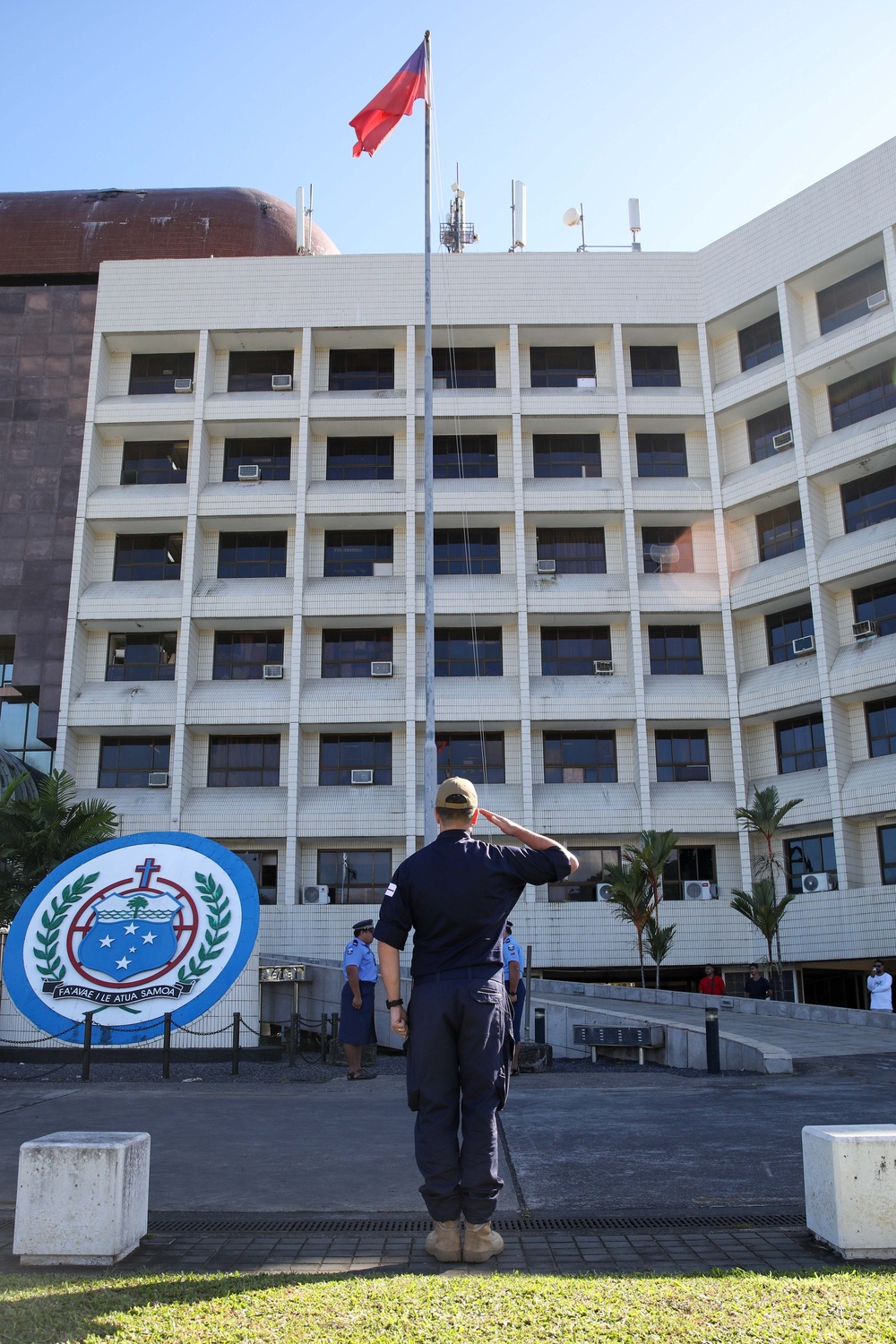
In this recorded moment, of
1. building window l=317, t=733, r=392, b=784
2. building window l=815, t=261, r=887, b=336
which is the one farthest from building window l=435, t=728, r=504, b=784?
building window l=815, t=261, r=887, b=336

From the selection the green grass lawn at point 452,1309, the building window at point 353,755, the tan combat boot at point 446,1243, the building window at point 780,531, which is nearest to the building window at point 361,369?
the building window at point 353,755

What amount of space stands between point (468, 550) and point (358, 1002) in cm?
2330

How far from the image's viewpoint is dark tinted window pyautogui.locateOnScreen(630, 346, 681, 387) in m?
35.8

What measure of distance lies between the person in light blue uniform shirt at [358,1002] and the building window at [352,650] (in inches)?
841

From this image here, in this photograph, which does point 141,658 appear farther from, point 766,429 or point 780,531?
point 766,429

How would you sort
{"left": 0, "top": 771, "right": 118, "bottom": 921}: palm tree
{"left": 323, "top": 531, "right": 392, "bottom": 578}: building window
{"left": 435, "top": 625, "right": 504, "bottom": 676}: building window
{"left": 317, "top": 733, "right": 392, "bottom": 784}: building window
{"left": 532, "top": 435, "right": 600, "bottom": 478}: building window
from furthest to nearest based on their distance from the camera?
{"left": 532, "top": 435, "right": 600, "bottom": 478}: building window, {"left": 323, "top": 531, "right": 392, "bottom": 578}: building window, {"left": 435, "top": 625, "right": 504, "bottom": 676}: building window, {"left": 317, "top": 733, "right": 392, "bottom": 784}: building window, {"left": 0, "top": 771, "right": 118, "bottom": 921}: palm tree

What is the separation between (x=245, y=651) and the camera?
34.4 metres

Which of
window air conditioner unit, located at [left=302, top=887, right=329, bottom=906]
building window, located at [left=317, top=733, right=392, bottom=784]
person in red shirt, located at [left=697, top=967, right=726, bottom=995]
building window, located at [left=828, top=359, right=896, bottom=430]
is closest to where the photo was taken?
person in red shirt, located at [left=697, top=967, right=726, bottom=995]

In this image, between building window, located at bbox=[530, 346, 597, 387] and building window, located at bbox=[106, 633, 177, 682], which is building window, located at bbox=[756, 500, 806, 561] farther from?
building window, located at bbox=[106, 633, 177, 682]

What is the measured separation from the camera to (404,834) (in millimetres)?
31562

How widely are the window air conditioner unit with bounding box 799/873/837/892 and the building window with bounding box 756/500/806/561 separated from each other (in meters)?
9.48

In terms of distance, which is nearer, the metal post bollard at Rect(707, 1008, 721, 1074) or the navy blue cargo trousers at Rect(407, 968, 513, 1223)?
the navy blue cargo trousers at Rect(407, 968, 513, 1223)

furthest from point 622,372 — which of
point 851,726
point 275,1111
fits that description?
point 275,1111

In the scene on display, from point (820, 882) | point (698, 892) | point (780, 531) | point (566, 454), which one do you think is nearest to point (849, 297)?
point (780, 531)
